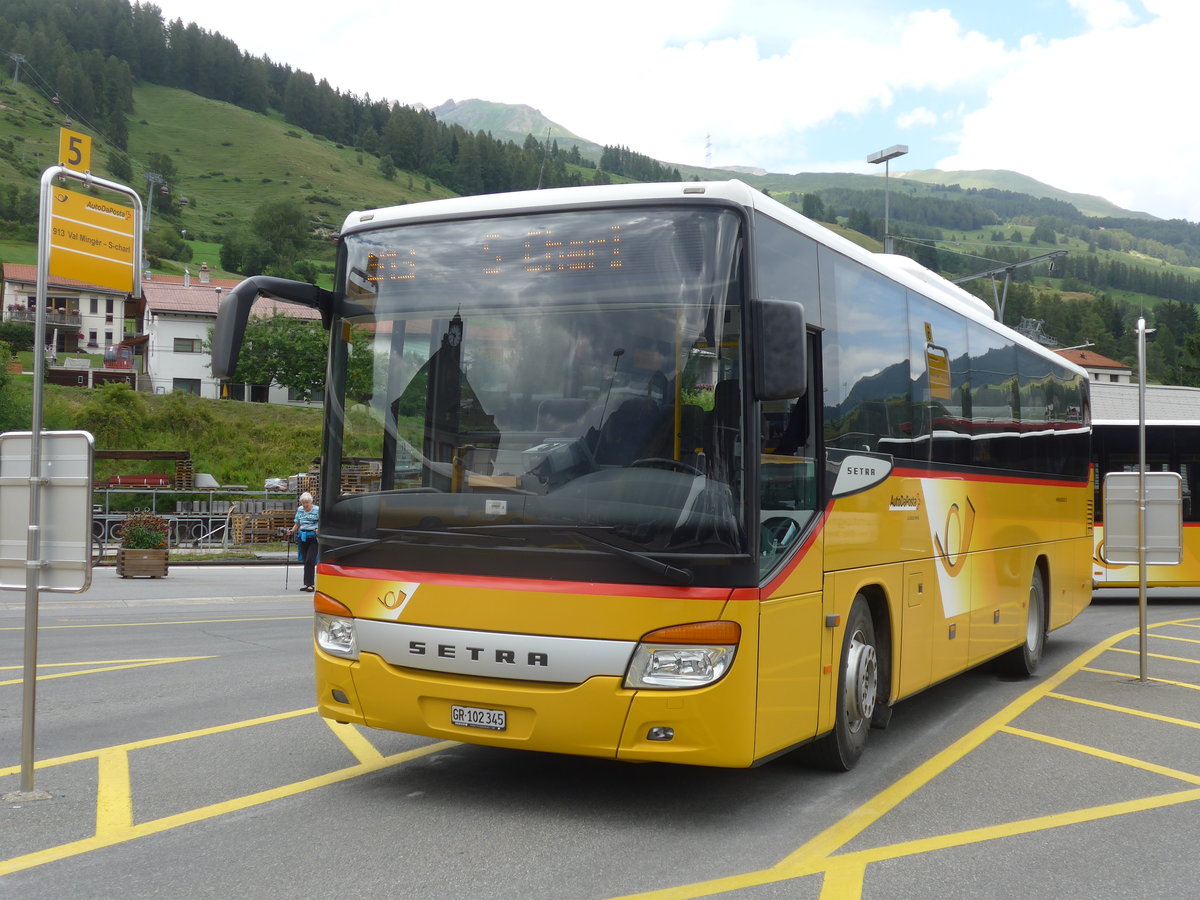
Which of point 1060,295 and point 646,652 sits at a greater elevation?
point 1060,295

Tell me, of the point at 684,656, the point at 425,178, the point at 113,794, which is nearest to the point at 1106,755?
the point at 684,656

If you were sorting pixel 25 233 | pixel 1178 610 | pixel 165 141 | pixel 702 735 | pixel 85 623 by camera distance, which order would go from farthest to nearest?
pixel 165 141, pixel 25 233, pixel 1178 610, pixel 85 623, pixel 702 735

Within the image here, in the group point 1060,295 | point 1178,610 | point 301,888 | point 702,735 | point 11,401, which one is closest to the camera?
point 301,888

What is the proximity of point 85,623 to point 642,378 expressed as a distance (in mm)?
12065

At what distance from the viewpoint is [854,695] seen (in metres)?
7.10

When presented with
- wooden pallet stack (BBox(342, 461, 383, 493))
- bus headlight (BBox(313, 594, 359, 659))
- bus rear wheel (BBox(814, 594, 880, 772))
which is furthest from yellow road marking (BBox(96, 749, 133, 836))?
bus rear wheel (BBox(814, 594, 880, 772))

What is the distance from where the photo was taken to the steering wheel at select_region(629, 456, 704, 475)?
18.7 ft

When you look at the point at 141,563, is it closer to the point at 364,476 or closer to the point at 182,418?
the point at 364,476

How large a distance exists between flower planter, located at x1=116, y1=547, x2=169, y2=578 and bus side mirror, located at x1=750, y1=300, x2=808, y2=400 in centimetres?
2315

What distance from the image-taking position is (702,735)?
5.61m

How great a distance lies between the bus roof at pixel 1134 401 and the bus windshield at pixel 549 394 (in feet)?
108

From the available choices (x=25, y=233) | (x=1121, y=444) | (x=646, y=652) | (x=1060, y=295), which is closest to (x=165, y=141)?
(x=25, y=233)

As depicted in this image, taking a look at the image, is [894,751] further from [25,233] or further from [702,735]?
[25,233]

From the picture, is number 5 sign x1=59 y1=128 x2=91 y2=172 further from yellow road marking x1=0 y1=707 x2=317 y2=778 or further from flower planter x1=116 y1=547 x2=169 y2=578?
flower planter x1=116 y1=547 x2=169 y2=578
